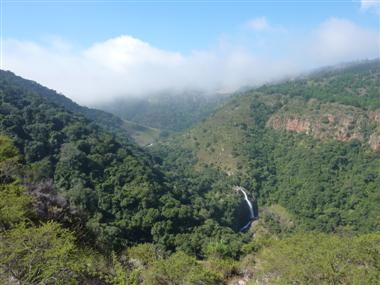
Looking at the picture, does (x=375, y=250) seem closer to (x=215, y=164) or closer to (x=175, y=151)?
(x=215, y=164)

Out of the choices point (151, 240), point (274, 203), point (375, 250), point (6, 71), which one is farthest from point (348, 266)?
point (6, 71)

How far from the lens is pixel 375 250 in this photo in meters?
32.5

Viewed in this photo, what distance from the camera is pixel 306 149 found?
12688 centimetres

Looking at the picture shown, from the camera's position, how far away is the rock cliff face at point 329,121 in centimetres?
11888

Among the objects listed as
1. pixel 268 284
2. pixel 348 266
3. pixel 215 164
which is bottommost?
pixel 215 164

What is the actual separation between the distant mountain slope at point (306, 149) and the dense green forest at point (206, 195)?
439mm

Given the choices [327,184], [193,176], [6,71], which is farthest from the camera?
[6,71]

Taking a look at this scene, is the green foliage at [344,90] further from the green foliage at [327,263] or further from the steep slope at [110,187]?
the green foliage at [327,263]

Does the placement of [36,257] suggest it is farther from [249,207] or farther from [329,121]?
[329,121]

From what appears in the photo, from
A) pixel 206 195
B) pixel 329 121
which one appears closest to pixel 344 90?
pixel 329 121

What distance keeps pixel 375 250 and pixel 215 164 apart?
100729 mm

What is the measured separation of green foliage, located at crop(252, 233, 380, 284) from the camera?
29.1 metres

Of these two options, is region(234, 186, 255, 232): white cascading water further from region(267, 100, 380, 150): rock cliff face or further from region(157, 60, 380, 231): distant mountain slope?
region(267, 100, 380, 150): rock cliff face

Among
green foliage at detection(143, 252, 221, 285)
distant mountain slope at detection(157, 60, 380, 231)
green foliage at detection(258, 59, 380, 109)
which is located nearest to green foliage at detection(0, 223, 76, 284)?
green foliage at detection(143, 252, 221, 285)
